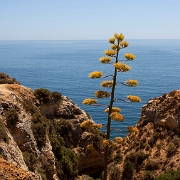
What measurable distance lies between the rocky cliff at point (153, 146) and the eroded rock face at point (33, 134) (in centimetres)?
327

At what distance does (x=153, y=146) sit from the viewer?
115 ft

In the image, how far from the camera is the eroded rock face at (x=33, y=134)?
62.0 ft

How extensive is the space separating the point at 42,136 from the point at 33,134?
3.73ft

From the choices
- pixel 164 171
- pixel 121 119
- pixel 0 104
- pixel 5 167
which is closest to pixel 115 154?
pixel 164 171

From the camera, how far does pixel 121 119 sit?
1381 centimetres

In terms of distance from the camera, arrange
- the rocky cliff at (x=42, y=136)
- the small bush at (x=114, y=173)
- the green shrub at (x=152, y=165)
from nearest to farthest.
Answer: the rocky cliff at (x=42, y=136), the green shrub at (x=152, y=165), the small bush at (x=114, y=173)

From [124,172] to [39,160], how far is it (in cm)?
1297

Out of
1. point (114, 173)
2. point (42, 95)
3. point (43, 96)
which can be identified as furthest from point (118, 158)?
point (42, 95)

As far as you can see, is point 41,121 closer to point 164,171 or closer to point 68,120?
point 68,120

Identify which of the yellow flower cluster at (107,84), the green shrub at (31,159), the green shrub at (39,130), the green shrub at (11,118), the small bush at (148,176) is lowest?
the small bush at (148,176)

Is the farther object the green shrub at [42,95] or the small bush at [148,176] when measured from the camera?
the green shrub at [42,95]

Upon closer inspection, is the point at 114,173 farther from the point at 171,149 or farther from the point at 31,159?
the point at 31,159

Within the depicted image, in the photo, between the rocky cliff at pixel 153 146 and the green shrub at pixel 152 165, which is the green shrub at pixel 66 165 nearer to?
the rocky cliff at pixel 153 146

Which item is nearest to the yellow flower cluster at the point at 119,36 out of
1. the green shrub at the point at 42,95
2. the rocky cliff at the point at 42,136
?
the rocky cliff at the point at 42,136
